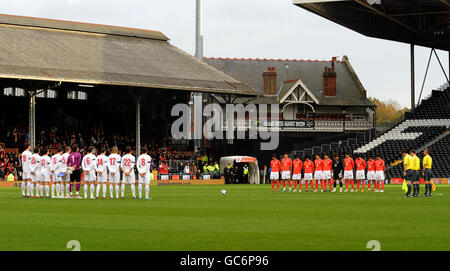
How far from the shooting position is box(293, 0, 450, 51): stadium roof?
6016 centimetres

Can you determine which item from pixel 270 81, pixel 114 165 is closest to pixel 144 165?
pixel 114 165

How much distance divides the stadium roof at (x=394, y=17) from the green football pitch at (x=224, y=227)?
38.2m

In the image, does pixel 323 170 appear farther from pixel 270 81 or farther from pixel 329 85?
pixel 329 85

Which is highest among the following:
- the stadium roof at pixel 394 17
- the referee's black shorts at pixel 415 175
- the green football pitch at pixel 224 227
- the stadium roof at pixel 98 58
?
the stadium roof at pixel 394 17

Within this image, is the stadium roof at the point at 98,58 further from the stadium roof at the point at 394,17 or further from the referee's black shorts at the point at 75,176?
the referee's black shorts at the point at 75,176

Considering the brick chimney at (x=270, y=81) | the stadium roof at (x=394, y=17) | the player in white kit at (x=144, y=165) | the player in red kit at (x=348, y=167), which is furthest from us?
the brick chimney at (x=270, y=81)

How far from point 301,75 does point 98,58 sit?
1374 inches

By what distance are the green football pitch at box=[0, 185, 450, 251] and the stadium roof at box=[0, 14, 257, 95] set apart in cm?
3093

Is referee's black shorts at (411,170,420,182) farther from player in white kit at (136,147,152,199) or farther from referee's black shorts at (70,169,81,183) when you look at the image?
referee's black shorts at (70,169,81,183)

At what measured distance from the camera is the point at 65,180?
30734 millimetres

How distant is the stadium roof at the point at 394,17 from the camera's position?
60.2m

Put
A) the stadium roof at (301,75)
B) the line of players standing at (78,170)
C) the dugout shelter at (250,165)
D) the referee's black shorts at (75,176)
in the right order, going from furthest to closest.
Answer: the stadium roof at (301,75), the dugout shelter at (250,165), the referee's black shorts at (75,176), the line of players standing at (78,170)

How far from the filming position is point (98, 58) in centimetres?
5909

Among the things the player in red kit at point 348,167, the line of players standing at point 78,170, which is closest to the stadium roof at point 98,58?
the player in red kit at point 348,167
